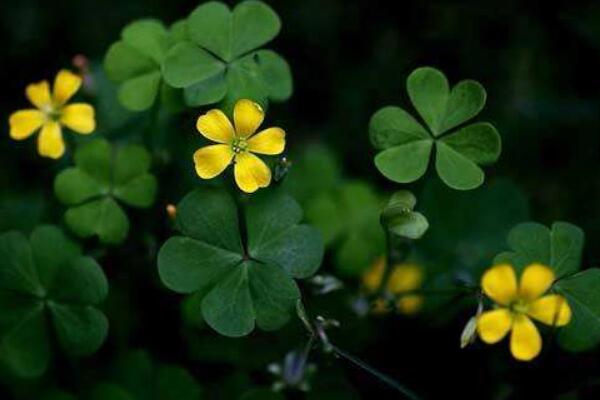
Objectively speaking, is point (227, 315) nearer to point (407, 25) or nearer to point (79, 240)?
point (79, 240)

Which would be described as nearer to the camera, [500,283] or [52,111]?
[500,283]

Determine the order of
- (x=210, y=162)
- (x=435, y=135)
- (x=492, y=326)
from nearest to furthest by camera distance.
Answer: (x=492, y=326) < (x=210, y=162) < (x=435, y=135)

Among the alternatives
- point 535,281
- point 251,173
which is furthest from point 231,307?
point 535,281

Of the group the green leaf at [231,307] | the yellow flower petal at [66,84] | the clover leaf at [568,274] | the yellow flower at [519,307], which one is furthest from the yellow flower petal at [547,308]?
the yellow flower petal at [66,84]

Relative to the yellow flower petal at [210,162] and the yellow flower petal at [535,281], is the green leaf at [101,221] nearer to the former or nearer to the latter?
the yellow flower petal at [210,162]

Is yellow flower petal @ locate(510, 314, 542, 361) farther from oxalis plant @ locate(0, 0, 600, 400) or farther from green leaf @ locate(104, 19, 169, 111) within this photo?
green leaf @ locate(104, 19, 169, 111)

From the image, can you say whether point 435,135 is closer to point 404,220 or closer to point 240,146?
point 404,220
